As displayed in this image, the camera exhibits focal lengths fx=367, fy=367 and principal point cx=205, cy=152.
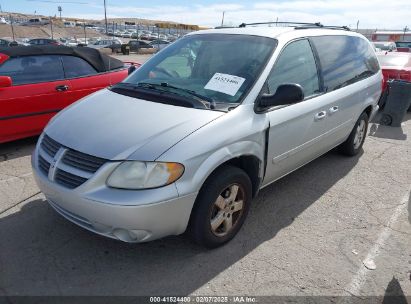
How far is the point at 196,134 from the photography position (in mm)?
2656

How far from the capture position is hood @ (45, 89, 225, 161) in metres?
2.56

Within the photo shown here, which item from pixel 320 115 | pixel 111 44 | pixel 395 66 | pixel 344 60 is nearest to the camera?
pixel 320 115

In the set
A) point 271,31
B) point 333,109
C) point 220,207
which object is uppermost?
point 271,31

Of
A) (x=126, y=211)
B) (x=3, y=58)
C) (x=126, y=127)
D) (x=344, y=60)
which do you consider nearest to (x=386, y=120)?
(x=344, y=60)

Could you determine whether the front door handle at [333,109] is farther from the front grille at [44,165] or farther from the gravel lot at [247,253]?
the front grille at [44,165]

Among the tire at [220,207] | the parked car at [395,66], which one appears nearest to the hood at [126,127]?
the tire at [220,207]

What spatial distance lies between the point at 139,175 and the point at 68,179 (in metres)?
0.56

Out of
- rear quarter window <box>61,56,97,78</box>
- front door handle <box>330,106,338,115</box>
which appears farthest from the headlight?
rear quarter window <box>61,56,97,78</box>

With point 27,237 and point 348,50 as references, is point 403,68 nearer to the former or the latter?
point 348,50

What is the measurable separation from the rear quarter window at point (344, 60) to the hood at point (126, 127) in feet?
5.88

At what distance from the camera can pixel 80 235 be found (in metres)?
3.19

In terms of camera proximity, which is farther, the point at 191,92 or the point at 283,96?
the point at 191,92

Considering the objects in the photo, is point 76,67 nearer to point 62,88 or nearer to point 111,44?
point 62,88

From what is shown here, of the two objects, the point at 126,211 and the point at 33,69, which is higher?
the point at 33,69
